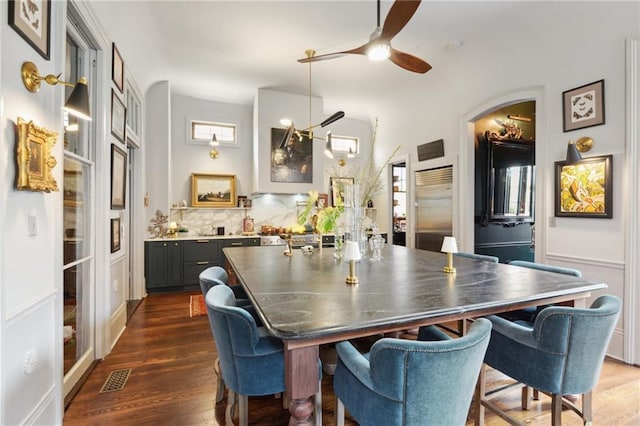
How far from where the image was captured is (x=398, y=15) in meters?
2.07

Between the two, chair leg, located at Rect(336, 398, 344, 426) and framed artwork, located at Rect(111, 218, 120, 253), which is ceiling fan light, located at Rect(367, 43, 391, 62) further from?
framed artwork, located at Rect(111, 218, 120, 253)

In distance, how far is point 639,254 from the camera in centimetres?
258

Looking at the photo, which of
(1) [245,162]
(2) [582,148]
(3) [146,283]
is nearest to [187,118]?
(1) [245,162]

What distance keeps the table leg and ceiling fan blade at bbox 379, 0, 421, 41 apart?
209 centimetres

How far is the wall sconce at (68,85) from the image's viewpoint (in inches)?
59.8

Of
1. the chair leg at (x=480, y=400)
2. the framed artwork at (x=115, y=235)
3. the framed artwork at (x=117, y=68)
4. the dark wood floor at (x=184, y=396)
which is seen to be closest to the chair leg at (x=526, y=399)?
the dark wood floor at (x=184, y=396)

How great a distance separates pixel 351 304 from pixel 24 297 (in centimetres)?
163

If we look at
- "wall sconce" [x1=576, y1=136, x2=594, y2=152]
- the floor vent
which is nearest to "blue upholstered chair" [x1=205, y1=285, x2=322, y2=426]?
the floor vent

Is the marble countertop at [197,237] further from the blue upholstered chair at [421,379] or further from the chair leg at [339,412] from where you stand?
the blue upholstered chair at [421,379]

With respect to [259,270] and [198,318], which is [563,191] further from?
[198,318]

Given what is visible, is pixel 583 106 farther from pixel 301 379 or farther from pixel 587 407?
pixel 301 379

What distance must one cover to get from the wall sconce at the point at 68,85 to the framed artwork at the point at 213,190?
4.06m

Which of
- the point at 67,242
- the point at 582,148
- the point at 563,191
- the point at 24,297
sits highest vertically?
the point at 582,148

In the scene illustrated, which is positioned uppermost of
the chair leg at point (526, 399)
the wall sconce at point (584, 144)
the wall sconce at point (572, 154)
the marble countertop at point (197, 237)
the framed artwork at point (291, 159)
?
the framed artwork at point (291, 159)
